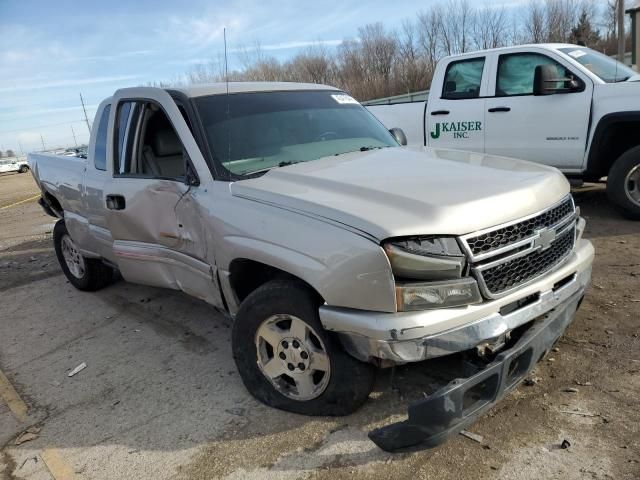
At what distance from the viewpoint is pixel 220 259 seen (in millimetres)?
3242

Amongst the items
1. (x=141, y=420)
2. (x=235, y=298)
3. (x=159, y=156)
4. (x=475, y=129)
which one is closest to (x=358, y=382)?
(x=235, y=298)

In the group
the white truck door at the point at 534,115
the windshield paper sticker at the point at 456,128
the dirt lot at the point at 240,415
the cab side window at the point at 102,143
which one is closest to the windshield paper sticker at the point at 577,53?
the white truck door at the point at 534,115

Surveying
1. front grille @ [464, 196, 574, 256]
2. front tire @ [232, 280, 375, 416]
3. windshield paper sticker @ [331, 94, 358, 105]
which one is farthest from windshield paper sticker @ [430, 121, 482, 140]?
front tire @ [232, 280, 375, 416]

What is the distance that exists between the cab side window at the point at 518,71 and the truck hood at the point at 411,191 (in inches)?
142

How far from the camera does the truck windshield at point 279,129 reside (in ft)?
11.2

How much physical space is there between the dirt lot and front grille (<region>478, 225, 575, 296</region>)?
769 millimetres

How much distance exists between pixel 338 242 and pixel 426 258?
42 cm

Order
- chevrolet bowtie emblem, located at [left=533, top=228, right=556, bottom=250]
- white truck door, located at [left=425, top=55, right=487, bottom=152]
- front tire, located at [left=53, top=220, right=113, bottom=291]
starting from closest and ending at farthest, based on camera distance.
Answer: chevrolet bowtie emblem, located at [left=533, top=228, right=556, bottom=250] < front tire, located at [left=53, top=220, right=113, bottom=291] < white truck door, located at [left=425, top=55, right=487, bottom=152]

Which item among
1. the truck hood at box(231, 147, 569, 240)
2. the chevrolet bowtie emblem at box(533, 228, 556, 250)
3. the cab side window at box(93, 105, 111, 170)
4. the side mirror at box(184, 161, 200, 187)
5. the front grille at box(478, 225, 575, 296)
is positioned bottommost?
the front grille at box(478, 225, 575, 296)

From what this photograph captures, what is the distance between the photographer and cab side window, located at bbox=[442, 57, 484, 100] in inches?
275

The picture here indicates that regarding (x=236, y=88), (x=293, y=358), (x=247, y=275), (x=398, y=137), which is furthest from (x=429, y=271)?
(x=398, y=137)

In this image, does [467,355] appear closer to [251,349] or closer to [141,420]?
[251,349]

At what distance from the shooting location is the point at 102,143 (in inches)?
185

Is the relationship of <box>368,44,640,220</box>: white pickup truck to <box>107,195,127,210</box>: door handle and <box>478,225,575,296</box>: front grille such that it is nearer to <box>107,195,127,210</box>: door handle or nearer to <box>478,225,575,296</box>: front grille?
<box>478,225,575,296</box>: front grille
